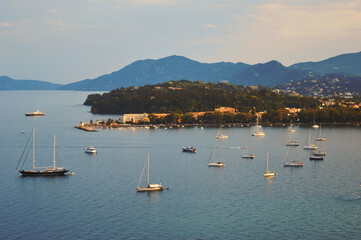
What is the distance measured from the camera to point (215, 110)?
330 feet

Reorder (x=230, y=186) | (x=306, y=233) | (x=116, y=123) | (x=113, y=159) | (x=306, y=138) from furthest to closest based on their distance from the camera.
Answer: (x=116, y=123), (x=306, y=138), (x=113, y=159), (x=230, y=186), (x=306, y=233)

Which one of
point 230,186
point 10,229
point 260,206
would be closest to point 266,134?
point 230,186

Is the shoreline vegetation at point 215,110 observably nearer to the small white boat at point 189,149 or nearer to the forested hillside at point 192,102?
the forested hillside at point 192,102

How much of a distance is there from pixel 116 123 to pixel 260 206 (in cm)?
5615

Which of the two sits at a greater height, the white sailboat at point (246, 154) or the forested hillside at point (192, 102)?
the forested hillside at point (192, 102)

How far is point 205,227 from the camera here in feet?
84.9

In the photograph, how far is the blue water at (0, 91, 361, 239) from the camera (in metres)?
25.5

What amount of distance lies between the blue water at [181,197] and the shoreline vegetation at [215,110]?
3169 centimetres

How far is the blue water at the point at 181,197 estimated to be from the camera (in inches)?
1005

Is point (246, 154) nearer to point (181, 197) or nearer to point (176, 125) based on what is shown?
point (181, 197)

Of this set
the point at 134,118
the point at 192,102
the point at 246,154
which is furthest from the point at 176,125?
the point at 246,154

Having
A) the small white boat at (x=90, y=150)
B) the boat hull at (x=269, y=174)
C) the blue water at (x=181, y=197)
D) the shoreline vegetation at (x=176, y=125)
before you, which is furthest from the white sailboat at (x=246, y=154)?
the shoreline vegetation at (x=176, y=125)

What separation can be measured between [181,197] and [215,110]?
69795mm

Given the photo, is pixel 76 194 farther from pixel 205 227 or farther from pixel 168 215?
pixel 205 227
